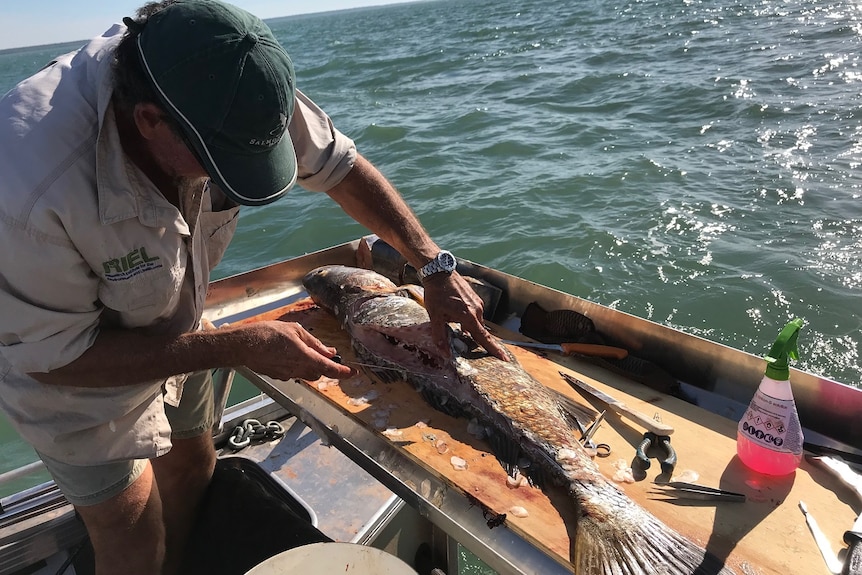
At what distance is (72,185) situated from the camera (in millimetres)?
1931

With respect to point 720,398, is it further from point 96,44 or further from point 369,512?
point 96,44

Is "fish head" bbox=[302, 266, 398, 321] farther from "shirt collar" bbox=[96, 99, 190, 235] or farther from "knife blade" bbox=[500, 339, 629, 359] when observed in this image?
"shirt collar" bbox=[96, 99, 190, 235]

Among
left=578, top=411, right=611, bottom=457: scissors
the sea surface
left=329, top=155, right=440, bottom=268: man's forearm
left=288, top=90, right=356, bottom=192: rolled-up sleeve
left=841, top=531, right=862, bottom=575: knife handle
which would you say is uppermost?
left=288, top=90, right=356, bottom=192: rolled-up sleeve

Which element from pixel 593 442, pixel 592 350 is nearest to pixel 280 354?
pixel 593 442

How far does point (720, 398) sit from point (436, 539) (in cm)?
163

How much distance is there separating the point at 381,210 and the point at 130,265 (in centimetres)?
139

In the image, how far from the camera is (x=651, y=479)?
2254mm

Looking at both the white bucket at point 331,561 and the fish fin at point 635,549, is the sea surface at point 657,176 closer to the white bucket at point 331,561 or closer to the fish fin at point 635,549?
the fish fin at point 635,549

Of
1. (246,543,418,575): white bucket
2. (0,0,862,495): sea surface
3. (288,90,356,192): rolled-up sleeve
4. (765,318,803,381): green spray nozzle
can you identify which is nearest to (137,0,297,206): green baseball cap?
(288,90,356,192): rolled-up sleeve

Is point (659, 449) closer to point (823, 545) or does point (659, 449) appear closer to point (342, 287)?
point (823, 545)

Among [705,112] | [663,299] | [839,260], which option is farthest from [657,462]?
[705,112]

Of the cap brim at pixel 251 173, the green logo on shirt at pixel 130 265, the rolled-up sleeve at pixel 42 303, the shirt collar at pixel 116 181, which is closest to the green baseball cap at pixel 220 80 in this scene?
the cap brim at pixel 251 173

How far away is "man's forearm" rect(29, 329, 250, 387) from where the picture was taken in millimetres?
2135

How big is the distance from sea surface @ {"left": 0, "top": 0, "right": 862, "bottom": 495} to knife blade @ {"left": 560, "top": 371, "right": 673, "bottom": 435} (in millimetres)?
3392
